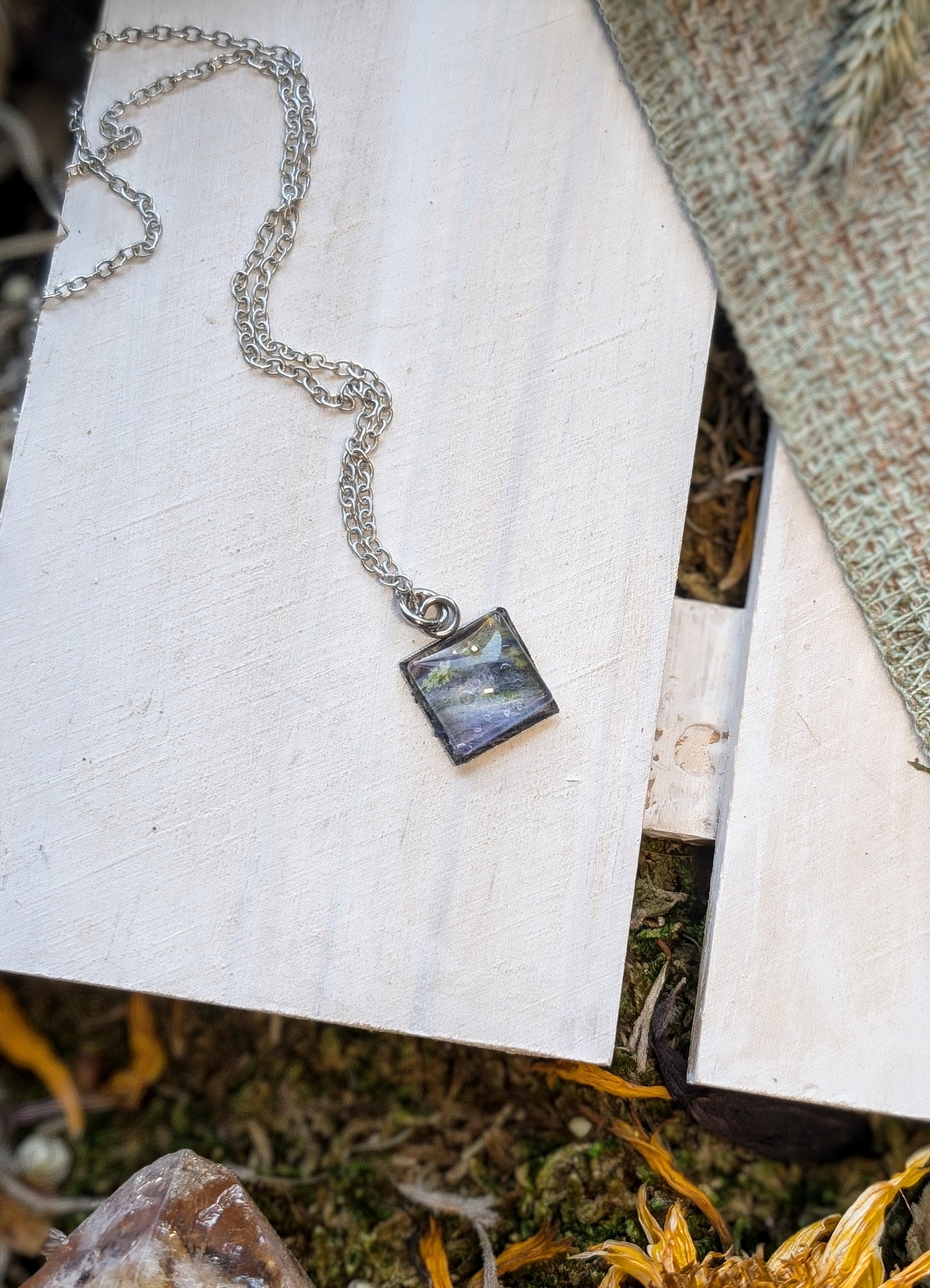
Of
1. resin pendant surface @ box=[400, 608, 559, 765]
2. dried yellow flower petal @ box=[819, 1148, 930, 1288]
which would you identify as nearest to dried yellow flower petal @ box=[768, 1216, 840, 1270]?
dried yellow flower petal @ box=[819, 1148, 930, 1288]

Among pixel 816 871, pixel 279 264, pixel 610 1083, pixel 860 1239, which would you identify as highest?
pixel 279 264

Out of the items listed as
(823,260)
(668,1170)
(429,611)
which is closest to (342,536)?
(429,611)

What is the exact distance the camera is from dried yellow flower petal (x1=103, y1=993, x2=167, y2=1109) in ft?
4.66

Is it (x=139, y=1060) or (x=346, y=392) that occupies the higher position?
(x=346, y=392)

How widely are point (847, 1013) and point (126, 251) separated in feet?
4.00

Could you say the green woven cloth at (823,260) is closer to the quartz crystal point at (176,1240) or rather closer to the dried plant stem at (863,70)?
the dried plant stem at (863,70)

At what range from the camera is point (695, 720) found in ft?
4.00

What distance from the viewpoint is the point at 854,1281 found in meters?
1.12

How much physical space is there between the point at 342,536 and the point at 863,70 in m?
0.75

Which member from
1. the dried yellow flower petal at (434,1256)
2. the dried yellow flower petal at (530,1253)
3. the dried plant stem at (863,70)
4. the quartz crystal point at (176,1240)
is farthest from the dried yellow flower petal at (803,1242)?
the dried plant stem at (863,70)

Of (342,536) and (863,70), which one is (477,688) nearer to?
(342,536)

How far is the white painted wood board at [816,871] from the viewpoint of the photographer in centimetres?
115

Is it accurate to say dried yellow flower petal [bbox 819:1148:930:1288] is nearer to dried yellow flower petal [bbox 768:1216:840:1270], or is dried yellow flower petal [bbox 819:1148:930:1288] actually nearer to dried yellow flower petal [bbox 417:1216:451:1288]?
dried yellow flower petal [bbox 768:1216:840:1270]

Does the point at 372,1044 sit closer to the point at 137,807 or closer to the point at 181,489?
the point at 137,807
